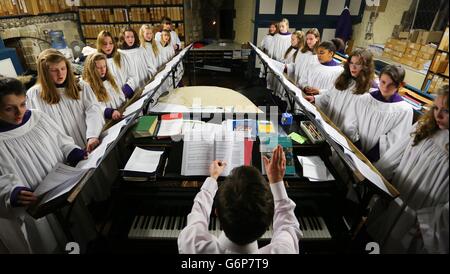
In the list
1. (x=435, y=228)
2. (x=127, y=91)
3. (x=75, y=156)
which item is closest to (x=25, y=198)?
(x=75, y=156)

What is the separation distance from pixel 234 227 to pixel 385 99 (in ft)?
6.02

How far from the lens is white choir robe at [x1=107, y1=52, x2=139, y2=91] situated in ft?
11.4

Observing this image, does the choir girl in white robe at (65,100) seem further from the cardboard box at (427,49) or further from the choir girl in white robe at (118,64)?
the cardboard box at (427,49)

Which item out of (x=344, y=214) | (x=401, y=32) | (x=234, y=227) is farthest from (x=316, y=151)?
(x=401, y=32)

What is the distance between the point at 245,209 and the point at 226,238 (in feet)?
0.56

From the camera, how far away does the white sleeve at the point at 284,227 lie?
3.27 ft

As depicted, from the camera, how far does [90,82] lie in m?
2.55

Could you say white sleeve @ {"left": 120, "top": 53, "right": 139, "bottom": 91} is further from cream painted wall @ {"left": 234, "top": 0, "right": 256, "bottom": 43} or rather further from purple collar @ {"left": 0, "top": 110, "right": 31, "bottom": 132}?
cream painted wall @ {"left": 234, "top": 0, "right": 256, "bottom": 43}

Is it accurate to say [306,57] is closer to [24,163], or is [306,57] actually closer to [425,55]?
[425,55]

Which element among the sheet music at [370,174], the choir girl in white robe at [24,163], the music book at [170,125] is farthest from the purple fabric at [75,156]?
the sheet music at [370,174]

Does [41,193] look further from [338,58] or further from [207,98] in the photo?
[338,58]

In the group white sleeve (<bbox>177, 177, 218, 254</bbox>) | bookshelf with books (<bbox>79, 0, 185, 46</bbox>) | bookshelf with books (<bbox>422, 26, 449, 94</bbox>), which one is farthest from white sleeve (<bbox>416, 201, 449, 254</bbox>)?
bookshelf with books (<bbox>79, 0, 185, 46</bbox>)

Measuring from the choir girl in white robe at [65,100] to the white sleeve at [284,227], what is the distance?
56.6 inches

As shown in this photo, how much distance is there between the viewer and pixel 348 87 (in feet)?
8.14
